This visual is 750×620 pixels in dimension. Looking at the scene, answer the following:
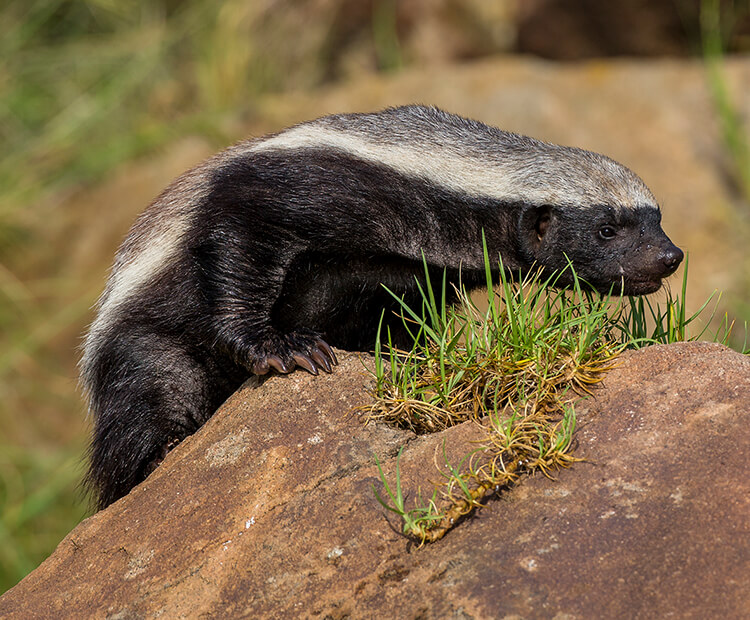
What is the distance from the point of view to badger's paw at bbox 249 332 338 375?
151 inches

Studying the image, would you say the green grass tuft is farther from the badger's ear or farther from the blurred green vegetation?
the blurred green vegetation

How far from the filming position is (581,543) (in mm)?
2812

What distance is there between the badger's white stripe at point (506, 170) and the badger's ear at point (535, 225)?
0.24ft

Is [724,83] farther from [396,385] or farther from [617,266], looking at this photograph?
[396,385]

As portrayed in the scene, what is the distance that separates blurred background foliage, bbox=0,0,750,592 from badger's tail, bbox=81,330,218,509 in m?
5.80

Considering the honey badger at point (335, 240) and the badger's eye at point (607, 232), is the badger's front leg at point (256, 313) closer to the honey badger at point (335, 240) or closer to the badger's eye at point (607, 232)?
the honey badger at point (335, 240)

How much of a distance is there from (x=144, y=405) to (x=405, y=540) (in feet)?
6.03

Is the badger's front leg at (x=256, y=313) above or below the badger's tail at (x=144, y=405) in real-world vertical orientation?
above

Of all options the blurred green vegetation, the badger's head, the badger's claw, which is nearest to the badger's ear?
the badger's head

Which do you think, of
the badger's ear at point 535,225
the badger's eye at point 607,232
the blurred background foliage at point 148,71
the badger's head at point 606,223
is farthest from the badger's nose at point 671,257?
the blurred background foliage at point 148,71

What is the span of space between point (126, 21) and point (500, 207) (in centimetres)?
900

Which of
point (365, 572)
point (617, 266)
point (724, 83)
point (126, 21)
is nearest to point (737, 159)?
point (724, 83)

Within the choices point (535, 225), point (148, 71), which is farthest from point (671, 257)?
point (148, 71)

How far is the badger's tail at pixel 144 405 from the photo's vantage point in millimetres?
4398
